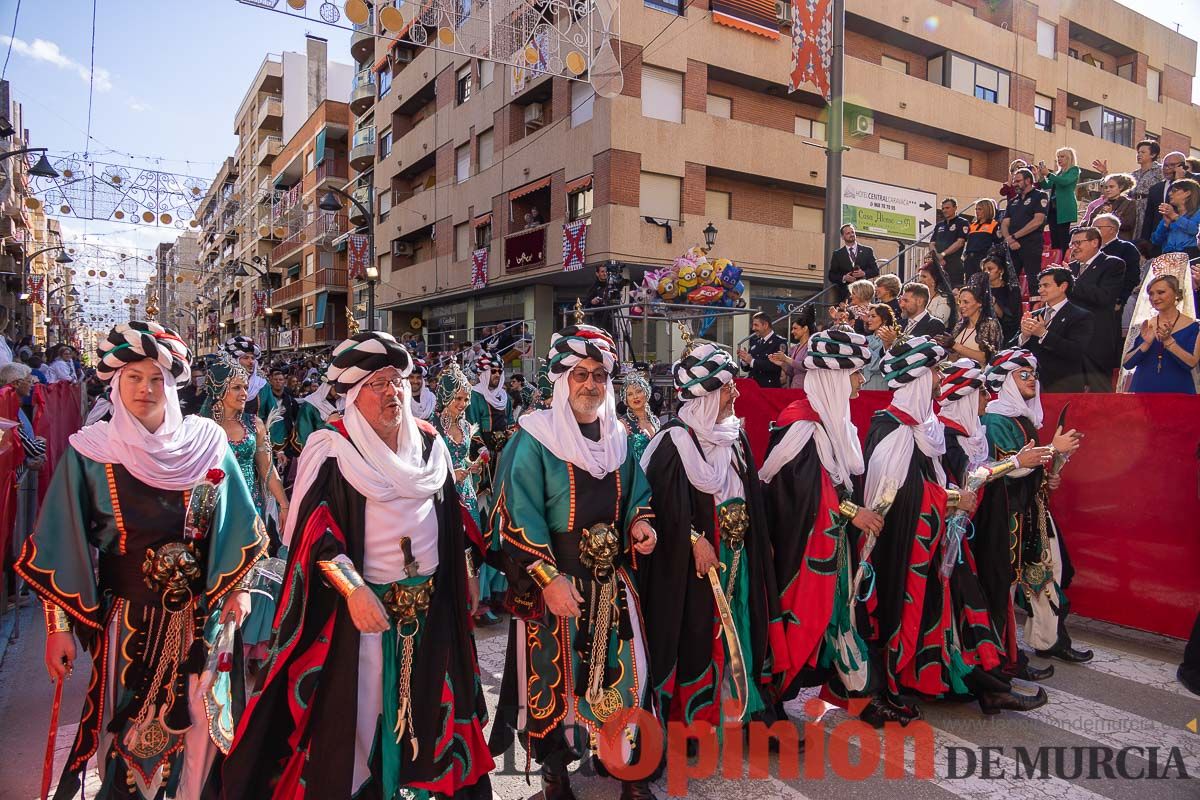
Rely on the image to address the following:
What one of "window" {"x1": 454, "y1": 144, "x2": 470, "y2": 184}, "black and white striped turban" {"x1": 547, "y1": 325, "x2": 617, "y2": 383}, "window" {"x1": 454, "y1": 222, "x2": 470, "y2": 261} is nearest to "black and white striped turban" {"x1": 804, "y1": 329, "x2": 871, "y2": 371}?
"black and white striped turban" {"x1": 547, "y1": 325, "x2": 617, "y2": 383}

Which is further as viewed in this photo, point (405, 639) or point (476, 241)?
point (476, 241)

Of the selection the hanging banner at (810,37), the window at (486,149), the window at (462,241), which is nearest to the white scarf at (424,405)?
the hanging banner at (810,37)

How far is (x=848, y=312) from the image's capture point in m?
9.34

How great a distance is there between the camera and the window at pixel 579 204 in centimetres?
2048

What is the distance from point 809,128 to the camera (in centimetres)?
2305

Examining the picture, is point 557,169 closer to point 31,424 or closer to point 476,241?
point 476,241

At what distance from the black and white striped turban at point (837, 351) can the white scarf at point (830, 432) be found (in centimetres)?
5

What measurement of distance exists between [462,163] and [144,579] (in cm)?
2580

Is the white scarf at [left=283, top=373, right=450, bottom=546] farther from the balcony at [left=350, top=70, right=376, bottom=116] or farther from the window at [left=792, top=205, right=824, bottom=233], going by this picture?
the balcony at [left=350, top=70, right=376, bottom=116]

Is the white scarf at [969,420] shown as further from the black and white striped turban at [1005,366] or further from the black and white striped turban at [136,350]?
the black and white striped turban at [136,350]

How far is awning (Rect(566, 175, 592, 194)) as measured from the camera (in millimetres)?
20281

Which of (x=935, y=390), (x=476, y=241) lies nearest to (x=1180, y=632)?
(x=935, y=390)

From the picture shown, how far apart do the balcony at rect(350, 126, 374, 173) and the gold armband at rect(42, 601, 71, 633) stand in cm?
3538

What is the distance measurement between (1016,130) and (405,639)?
1209 inches
